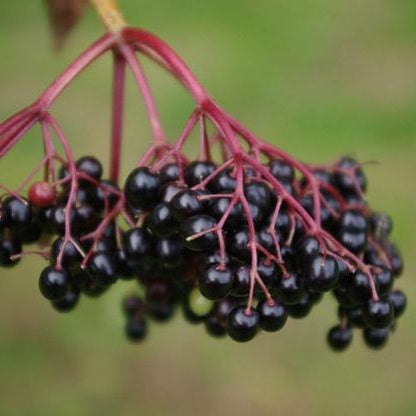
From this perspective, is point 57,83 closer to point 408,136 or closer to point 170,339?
point 170,339

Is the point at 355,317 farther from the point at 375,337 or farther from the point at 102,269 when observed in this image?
the point at 102,269

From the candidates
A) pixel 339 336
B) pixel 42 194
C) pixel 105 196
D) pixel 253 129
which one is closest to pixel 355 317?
A: pixel 339 336

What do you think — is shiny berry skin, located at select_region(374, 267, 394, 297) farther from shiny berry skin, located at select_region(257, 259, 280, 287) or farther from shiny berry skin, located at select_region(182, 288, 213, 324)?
shiny berry skin, located at select_region(182, 288, 213, 324)

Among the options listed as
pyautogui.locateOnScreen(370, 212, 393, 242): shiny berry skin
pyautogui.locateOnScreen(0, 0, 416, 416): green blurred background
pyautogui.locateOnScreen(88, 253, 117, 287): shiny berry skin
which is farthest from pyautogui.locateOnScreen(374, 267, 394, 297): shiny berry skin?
pyautogui.locateOnScreen(0, 0, 416, 416): green blurred background

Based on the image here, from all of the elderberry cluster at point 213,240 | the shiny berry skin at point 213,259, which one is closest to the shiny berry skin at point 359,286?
the elderberry cluster at point 213,240

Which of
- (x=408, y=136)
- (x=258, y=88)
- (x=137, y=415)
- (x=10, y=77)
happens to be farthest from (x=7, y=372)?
(x=408, y=136)

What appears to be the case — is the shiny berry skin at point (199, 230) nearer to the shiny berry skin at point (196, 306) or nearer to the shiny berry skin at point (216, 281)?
the shiny berry skin at point (216, 281)
